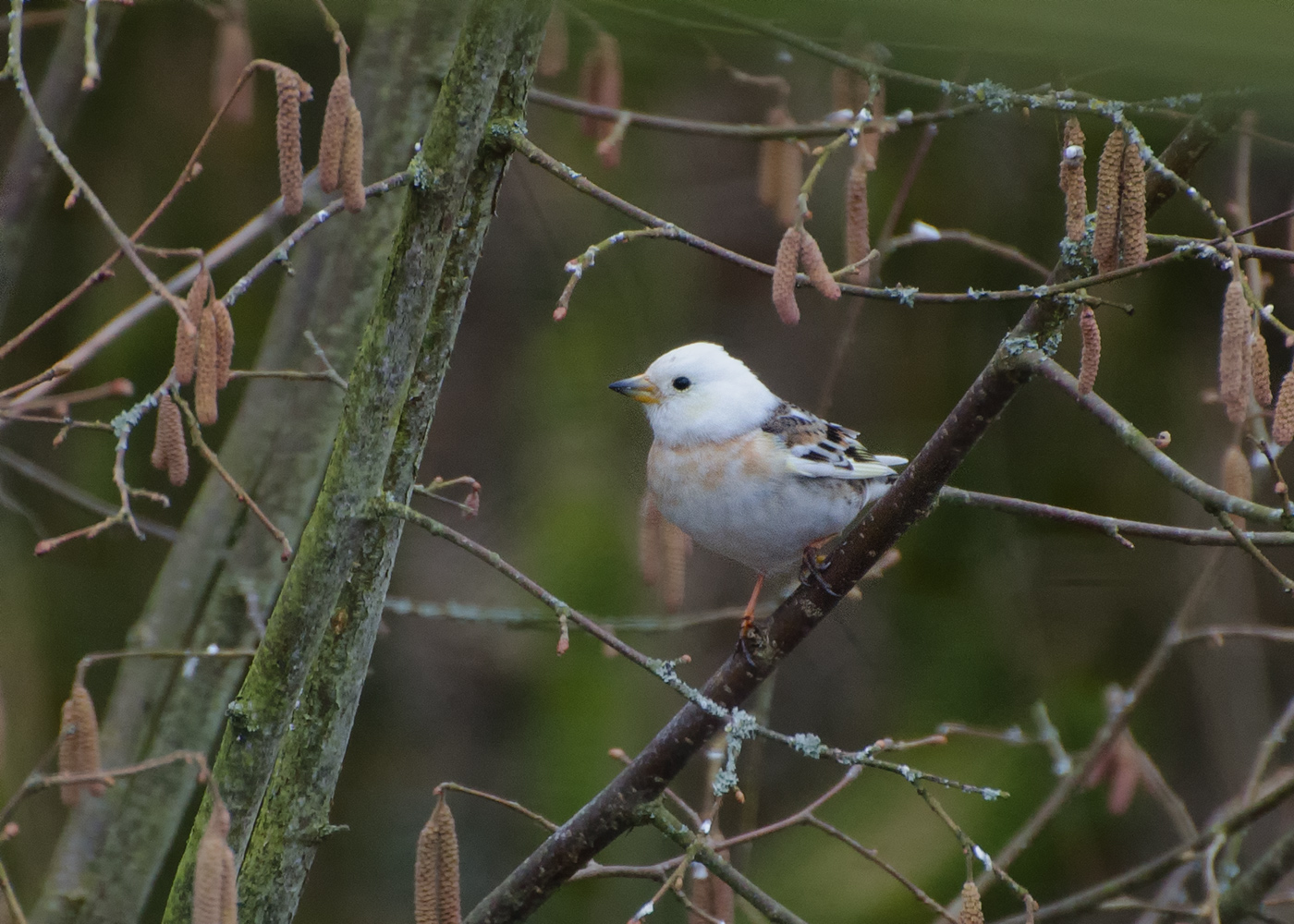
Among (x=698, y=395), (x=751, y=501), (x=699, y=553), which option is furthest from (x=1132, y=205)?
(x=699, y=553)

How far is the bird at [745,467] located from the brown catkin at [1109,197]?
3.59 feet

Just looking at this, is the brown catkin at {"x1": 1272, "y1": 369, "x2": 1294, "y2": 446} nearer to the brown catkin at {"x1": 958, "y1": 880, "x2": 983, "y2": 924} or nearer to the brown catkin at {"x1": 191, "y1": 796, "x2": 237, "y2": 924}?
the brown catkin at {"x1": 958, "y1": 880, "x2": 983, "y2": 924}

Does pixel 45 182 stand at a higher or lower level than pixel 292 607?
higher

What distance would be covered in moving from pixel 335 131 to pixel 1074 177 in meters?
0.92

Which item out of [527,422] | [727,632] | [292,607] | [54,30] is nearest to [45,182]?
[292,607]

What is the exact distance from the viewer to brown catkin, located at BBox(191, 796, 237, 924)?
1.23m

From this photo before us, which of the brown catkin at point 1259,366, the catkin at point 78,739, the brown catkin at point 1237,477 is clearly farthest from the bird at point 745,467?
the catkin at point 78,739

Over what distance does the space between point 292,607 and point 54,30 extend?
126 inches

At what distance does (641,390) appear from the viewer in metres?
2.89

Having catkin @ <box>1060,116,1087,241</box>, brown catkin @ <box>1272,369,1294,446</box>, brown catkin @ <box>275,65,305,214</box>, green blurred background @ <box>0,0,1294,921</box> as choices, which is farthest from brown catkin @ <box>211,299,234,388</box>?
green blurred background @ <box>0,0,1294,921</box>

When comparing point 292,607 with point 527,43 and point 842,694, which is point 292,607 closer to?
point 527,43

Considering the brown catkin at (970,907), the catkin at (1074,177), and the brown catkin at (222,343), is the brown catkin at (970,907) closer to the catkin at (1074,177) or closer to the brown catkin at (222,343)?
the catkin at (1074,177)

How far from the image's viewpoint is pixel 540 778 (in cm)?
446

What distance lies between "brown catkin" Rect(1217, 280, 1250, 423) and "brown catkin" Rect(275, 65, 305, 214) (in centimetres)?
107
